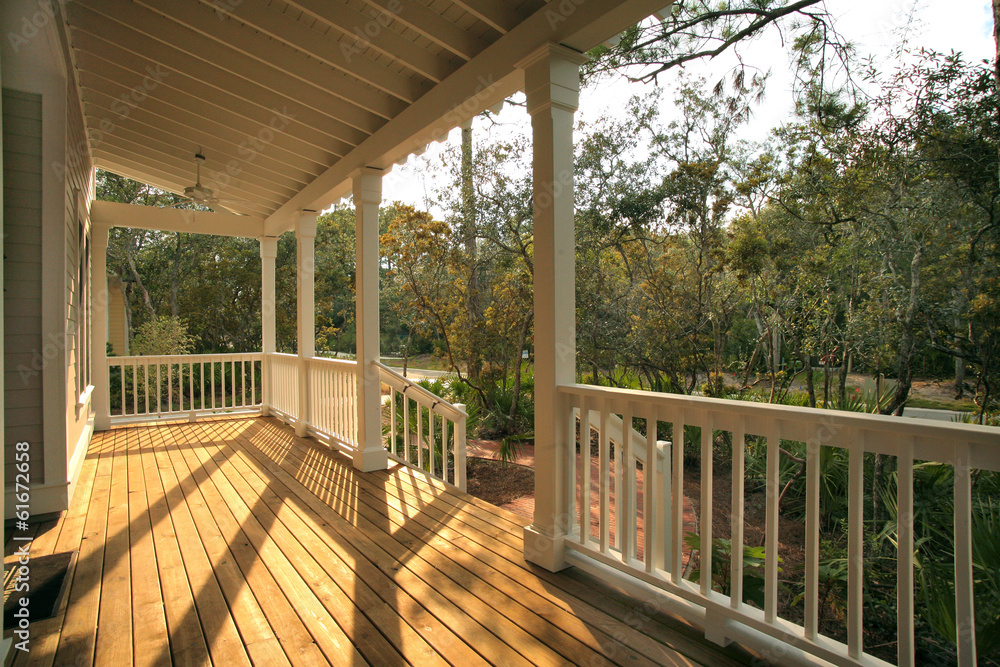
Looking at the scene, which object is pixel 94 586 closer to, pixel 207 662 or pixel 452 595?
pixel 207 662

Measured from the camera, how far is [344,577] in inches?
105

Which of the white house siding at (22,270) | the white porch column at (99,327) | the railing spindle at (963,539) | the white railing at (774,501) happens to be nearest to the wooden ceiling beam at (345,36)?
the white house siding at (22,270)

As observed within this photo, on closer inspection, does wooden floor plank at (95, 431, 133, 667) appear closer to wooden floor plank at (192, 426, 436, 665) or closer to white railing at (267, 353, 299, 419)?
wooden floor plank at (192, 426, 436, 665)

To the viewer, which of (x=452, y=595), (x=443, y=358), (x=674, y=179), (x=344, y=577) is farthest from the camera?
(x=443, y=358)

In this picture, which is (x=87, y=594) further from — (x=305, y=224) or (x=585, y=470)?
(x=305, y=224)

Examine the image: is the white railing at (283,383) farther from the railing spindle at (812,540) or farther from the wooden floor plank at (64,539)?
the railing spindle at (812,540)

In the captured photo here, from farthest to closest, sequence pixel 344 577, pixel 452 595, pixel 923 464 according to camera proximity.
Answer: pixel 923 464 < pixel 344 577 < pixel 452 595

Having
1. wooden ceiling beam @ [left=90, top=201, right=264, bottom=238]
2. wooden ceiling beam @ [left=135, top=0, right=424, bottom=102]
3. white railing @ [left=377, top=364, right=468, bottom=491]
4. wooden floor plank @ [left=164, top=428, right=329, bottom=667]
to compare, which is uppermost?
wooden ceiling beam @ [left=135, top=0, right=424, bottom=102]

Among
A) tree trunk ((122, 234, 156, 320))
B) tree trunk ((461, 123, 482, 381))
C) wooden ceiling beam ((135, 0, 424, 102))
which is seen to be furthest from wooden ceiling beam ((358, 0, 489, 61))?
tree trunk ((122, 234, 156, 320))

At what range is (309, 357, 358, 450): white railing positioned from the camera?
5.09 metres

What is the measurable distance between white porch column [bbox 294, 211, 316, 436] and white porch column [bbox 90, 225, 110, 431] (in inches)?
93.0

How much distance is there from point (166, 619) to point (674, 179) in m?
5.46

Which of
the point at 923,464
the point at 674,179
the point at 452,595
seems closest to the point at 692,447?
the point at 923,464

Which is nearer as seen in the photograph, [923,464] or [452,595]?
[452,595]
